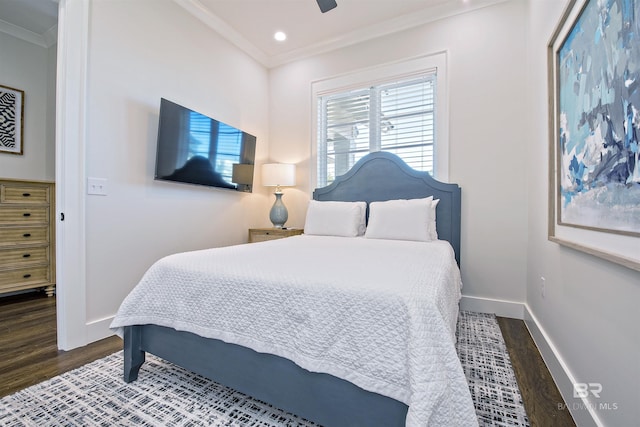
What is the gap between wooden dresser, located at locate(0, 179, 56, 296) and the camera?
113 inches

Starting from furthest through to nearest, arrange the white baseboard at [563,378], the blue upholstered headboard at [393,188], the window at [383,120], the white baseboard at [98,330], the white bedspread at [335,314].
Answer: the window at [383,120] < the blue upholstered headboard at [393,188] < the white baseboard at [98,330] < the white baseboard at [563,378] < the white bedspread at [335,314]

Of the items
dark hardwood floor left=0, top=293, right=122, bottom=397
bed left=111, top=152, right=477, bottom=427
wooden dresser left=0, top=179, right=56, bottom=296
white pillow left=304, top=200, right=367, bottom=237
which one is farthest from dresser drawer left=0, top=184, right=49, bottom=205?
white pillow left=304, top=200, right=367, bottom=237

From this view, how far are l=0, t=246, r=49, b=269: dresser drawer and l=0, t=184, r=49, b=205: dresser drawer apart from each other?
490 millimetres

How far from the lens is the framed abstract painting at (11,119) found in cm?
323

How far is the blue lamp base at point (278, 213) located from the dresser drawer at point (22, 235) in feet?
7.90

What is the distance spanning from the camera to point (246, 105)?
11.8 feet

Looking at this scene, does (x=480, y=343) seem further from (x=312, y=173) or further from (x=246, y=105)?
(x=246, y=105)

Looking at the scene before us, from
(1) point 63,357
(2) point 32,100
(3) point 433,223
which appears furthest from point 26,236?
(3) point 433,223

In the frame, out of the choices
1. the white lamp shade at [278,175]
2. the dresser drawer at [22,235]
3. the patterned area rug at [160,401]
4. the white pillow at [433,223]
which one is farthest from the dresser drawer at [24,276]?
the white pillow at [433,223]

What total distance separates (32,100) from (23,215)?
1.47m

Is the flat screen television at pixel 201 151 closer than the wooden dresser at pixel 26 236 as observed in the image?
Yes

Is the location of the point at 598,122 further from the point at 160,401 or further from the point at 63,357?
the point at 63,357

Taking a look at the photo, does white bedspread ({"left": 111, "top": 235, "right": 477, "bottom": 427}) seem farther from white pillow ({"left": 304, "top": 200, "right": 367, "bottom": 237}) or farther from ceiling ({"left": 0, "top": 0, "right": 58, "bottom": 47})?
ceiling ({"left": 0, "top": 0, "right": 58, "bottom": 47})

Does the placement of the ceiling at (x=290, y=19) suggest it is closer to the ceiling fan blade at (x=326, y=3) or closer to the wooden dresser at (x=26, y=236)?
the ceiling fan blade at (x=326, y=3)
